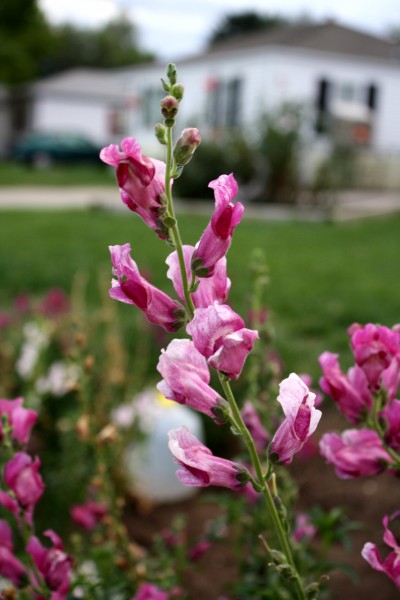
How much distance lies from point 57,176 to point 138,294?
25.7 m

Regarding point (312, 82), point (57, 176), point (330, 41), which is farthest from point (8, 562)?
point (330, 41)

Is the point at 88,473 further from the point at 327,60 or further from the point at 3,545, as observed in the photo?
the point at 327,60

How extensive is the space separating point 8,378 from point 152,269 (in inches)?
207

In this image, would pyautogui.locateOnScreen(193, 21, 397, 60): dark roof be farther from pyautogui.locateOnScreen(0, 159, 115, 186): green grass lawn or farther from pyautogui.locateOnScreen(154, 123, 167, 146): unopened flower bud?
pyautogui.locateOnScreen(154, 123, 167, 146): unopened flower bud

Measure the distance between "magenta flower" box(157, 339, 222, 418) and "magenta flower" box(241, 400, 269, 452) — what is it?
0.68 meters

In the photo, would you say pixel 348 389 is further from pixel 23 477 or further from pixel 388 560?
pixel 23 477

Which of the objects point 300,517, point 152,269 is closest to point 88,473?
point 300,517

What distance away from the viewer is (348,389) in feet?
4.02

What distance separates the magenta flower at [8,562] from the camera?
127 centimetres

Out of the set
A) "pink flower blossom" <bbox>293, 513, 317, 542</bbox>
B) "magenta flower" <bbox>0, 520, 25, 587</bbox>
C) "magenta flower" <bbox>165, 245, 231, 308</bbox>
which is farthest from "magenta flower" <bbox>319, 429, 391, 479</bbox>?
"pink flower blossom" <bbox>293, 513, 317, 542</bbox>

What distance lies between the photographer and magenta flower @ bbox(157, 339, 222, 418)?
93cm

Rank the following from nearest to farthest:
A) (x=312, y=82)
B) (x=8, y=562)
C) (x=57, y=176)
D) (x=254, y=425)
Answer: (x=8, y=562) < (x=254, y=425) < (x=312, y=82) < (x=57, y=176)

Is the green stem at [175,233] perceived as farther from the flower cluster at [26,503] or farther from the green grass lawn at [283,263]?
the green grass lawn at [283,263]

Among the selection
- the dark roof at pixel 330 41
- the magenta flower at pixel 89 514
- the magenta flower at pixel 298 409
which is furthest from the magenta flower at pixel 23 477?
the dark roof at pixel 330 41
